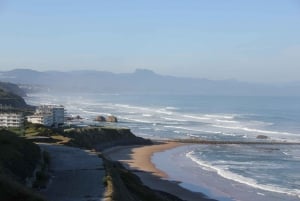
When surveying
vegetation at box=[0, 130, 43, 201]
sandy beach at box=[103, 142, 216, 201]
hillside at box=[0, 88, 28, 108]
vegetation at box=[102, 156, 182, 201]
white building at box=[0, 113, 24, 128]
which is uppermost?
hillside at box=[0, 88, 28, 108]

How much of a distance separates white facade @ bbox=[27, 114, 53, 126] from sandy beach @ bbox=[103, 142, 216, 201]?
1392cm

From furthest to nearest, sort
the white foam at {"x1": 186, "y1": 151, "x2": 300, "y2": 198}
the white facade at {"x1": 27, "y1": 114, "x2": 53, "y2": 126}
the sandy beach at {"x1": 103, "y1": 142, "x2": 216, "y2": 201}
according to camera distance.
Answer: the white facade at {"x1": 27, "y1": 114, "x2": 53, "y2": 126}, the sandy beach at {"x1": 103, "y1": 142, "x2": 216, "y2": 201}, the white foam at {"x1": 186, "y1": 151, "x2": 300, "y2": 198}

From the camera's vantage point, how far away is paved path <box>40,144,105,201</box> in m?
16.2

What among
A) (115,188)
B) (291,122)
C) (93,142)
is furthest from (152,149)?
(291,122)

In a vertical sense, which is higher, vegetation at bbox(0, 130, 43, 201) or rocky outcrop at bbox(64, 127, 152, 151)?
vegetation at bbox(0, 130, 43, 201)

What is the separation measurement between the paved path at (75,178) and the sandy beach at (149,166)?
5.23 m

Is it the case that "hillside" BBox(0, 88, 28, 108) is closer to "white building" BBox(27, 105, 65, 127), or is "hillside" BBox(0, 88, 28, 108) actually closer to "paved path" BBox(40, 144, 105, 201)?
"white building" BBox(27, 105, 65, 127)

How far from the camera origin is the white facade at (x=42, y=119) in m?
62.4

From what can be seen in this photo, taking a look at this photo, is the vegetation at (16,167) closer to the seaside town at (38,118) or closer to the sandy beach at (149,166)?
the sandy beach at (149,166)

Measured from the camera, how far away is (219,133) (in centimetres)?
6650

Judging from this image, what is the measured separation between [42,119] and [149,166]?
27.3 meters

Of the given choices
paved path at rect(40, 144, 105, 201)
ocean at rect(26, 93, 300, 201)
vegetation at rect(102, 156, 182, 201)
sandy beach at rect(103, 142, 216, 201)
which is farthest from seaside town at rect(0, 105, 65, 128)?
vegetation at rect(102, 156, 182, 201)

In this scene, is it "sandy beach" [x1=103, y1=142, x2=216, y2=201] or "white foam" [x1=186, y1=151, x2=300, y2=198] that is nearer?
"white foam" [x1=186, y1=151, x2=300, y2=198]

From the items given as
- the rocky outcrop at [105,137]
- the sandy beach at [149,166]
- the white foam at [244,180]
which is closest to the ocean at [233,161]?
the white foam at [244,180]
